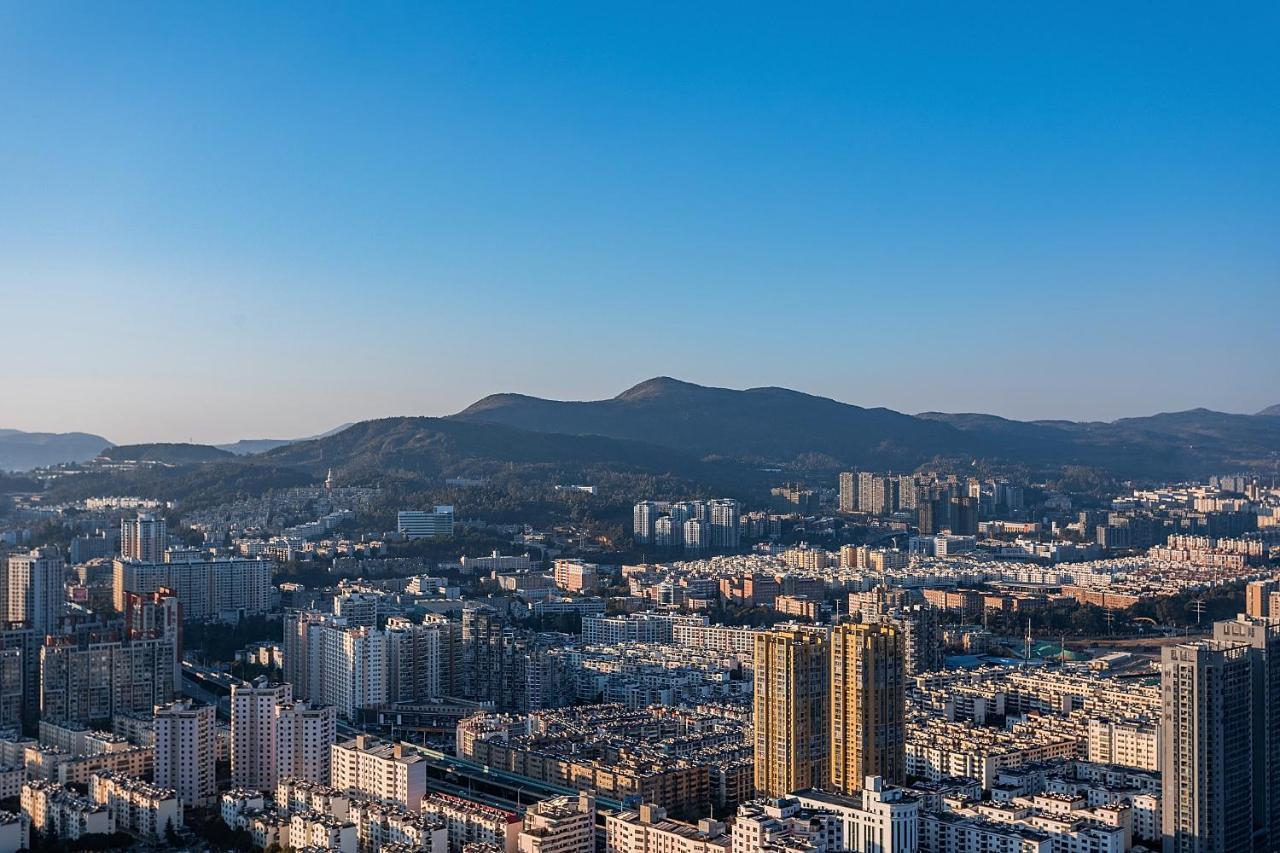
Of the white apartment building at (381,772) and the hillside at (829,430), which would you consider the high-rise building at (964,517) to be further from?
the white apartment building at (381,772)

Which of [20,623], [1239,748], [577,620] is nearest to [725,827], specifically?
[1239,748]

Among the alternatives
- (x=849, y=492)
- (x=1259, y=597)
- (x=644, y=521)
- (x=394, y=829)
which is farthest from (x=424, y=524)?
(x=394, y=829)

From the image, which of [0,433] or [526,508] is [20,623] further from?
[526,508]

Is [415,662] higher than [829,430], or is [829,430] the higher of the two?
[829,430]

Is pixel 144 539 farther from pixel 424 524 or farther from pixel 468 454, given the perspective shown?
pixel 468 454

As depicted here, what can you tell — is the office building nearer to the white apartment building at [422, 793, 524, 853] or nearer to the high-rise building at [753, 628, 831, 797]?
the high-rise building at [753, 628, 831, 797]

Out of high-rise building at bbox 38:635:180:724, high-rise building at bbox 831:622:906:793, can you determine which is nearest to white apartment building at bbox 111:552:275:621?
high-rise building at bbox 38:635:180:724
